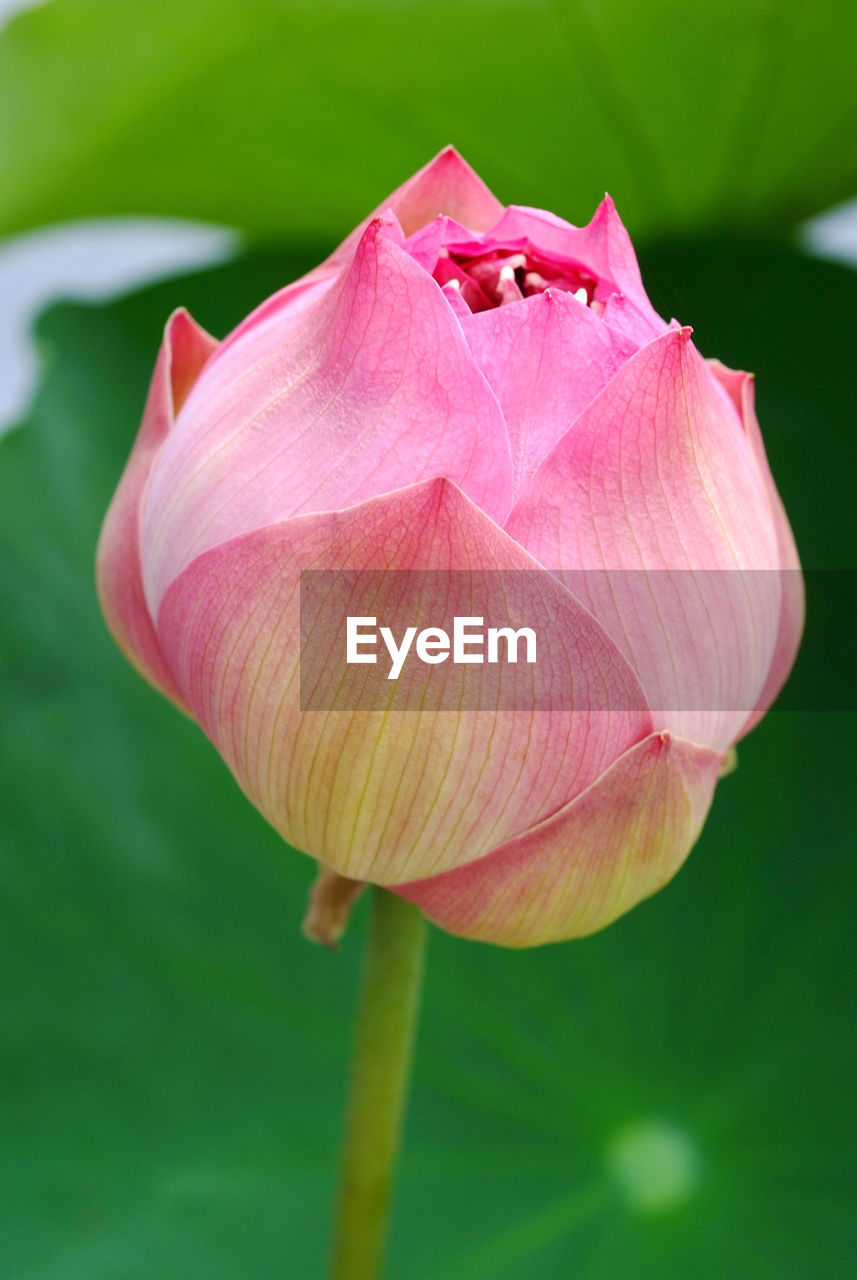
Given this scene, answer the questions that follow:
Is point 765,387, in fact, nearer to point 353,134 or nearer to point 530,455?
point 353,134

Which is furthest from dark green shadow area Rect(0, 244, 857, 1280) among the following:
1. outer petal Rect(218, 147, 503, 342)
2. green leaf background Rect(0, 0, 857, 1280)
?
outer petal Rect(218, 147, 503, 342)

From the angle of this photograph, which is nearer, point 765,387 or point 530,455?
point 530,455

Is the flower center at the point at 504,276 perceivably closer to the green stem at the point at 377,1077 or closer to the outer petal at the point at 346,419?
the outer petal at the point at 346,419

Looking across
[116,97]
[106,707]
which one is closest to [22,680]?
[106,707]

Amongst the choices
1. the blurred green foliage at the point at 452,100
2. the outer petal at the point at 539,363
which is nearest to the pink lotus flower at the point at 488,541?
the outer petal at the point at 539,363

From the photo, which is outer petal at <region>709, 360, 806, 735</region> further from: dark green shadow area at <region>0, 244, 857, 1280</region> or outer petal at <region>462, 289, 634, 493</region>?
dark green shadow area at <region>0, 244, 857, 1280</region>

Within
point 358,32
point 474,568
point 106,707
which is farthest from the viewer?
point 106,707
